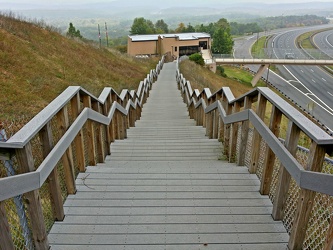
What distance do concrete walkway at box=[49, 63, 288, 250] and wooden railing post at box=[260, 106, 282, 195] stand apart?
12 centimetres

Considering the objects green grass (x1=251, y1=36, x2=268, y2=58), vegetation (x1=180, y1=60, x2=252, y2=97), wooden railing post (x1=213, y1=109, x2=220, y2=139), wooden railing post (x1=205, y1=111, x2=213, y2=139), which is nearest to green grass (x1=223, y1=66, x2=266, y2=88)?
green grass (x1=251, y1=36, x2=268, y2=58)

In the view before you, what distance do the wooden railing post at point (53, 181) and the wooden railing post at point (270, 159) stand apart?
6.91ft

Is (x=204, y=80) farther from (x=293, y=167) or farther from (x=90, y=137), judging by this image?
(x=293, y=167)

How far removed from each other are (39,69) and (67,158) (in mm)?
11722

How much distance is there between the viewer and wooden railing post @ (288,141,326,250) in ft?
7.05

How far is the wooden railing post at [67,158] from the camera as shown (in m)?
3.11

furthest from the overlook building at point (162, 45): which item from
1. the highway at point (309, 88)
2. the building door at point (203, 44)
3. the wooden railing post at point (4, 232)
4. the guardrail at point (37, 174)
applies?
the wooden railing post at point (4, 232)

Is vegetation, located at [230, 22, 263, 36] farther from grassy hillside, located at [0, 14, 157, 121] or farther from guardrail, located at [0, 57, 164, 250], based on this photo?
guardrail, located at [0, 57, 164, 250]

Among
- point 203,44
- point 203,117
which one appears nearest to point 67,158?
point 203,117

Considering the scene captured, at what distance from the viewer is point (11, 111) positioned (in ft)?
26.2

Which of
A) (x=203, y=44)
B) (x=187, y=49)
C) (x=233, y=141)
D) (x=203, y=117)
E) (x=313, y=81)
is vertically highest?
(x=233, y=141)

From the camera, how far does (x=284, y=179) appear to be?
9.05 feet

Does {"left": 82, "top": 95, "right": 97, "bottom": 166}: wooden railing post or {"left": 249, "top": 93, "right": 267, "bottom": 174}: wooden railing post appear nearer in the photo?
{"left": 249, "top": 93, "right": 267, "bottom": 174}: wooden railing post

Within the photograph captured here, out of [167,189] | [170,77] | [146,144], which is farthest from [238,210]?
[170,77]
